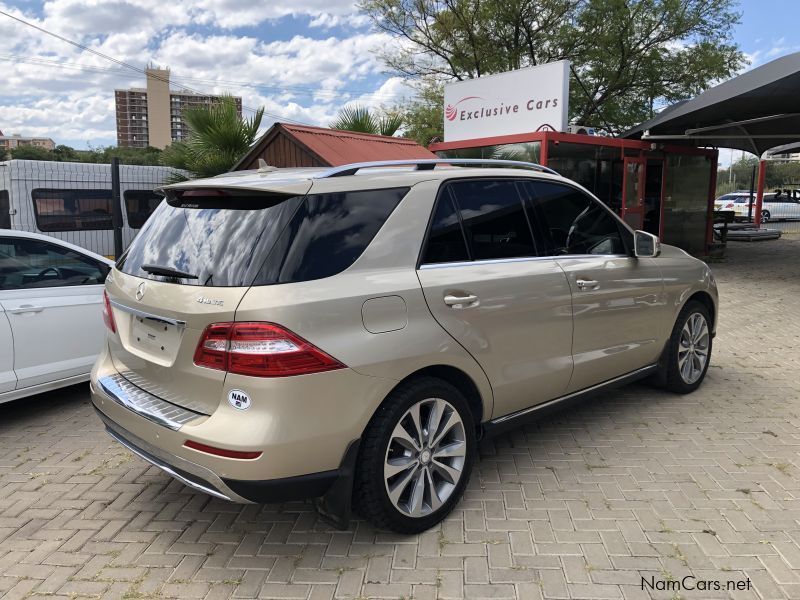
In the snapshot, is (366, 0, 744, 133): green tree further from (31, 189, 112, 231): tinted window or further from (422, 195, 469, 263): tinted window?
(422, 195, 469, 263): tinted window

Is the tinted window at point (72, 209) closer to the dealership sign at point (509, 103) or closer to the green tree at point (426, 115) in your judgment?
the dealership sign at point (509, 103)

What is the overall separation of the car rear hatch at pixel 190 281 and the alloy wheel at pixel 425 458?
862 millimetres

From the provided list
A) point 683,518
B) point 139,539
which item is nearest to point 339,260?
point 139,539

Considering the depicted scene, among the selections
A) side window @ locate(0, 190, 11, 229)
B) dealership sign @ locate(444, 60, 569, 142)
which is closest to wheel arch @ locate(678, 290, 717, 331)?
dealership sign @ locate(444, 60, 569, 142)

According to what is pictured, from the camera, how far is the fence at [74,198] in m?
10.9

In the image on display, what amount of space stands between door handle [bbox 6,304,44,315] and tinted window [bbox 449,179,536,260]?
3238mm

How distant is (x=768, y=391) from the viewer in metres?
5.21

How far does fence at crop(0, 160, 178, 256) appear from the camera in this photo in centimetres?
1086

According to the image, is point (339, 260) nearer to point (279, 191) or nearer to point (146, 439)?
point (279, 191)

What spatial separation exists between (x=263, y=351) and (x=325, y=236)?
57cm

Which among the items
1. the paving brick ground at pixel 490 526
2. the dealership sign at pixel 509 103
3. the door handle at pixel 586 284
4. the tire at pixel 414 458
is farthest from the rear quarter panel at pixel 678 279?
the dealership sign at pixel 509 103

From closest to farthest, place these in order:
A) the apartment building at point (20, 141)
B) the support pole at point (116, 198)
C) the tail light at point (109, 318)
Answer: the tail light at point (109, 318) → the support pole at point (116, 198) → the apartment building at point (20, 141)

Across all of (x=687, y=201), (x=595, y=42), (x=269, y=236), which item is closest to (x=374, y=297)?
(x=269, y=236)

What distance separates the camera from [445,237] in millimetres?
3164
